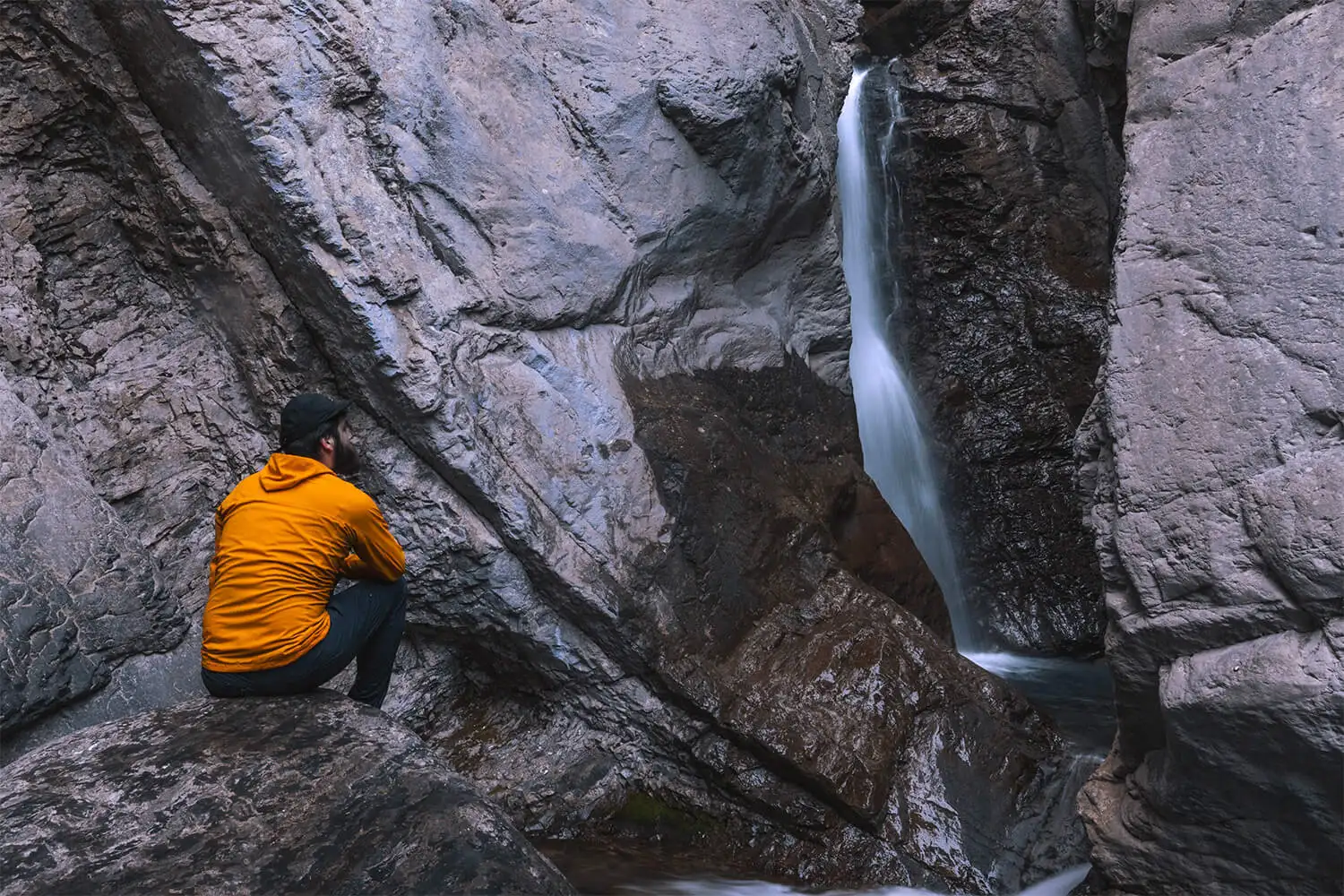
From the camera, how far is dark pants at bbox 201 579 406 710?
3.43 metres

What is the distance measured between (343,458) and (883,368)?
4500 mm

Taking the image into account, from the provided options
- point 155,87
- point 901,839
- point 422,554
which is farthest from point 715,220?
point 901,839

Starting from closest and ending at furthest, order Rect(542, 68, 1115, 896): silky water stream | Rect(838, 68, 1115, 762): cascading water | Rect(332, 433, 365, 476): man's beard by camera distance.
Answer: Rect(332, 433, 365, 476): man's beard → Rect(542, 68, 1115, 896): silky water stream → Rect(838, 68, 1115, 762): cascading water

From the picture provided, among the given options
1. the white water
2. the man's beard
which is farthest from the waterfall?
the man's beard

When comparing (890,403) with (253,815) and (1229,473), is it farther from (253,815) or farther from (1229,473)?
(253,815)

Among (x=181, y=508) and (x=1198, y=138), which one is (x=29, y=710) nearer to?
(x=181, y=508)

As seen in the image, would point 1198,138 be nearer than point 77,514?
Yes

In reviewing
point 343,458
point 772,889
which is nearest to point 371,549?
point 343,458

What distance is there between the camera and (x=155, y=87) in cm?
466

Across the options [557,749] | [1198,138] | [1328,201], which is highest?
[1198,138]

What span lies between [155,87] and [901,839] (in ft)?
14.6

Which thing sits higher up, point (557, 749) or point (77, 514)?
point (77, 514)

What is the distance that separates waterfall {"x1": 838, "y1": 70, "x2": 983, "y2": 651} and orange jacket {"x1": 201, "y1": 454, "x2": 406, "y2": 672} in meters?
4.03

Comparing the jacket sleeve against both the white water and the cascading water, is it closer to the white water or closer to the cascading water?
the white water
